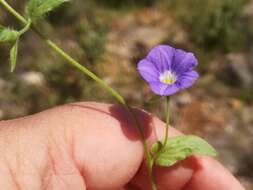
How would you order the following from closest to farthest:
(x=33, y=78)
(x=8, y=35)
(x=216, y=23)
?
(x=8, y=35)
(x=33, y=78)
(x=216, y=23)

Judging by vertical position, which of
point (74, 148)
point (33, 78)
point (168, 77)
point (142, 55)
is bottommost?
point (142, 55)

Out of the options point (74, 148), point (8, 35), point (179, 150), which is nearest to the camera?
point (8, 35)

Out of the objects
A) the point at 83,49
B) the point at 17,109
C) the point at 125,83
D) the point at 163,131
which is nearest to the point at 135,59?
the point at 125,83

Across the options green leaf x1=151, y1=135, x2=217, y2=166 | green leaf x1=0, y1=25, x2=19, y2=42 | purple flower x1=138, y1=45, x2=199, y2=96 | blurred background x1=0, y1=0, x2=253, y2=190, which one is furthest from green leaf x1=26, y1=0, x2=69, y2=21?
blurred background x1=0, y1=0, x2=253, y2=190

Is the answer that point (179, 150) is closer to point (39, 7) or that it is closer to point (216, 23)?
point (39, 7)

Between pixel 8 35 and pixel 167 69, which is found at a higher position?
pixel 8 35

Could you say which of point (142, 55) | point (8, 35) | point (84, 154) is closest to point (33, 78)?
point (142, 55)
